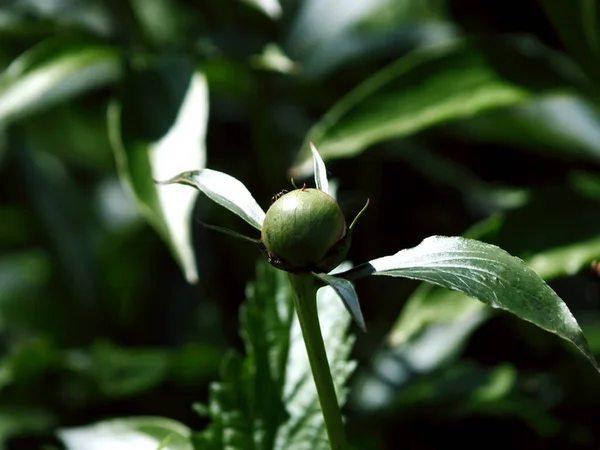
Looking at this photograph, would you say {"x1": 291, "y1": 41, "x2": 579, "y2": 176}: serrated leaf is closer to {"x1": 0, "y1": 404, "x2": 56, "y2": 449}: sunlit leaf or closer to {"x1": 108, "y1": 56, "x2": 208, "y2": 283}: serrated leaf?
{"x1": 108, "y1": 56, "x2": 208, "y2": 283}: serrated leaf

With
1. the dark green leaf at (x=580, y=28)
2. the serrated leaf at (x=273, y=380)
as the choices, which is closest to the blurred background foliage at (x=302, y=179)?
the dark green leaf at (x=580, y=28)

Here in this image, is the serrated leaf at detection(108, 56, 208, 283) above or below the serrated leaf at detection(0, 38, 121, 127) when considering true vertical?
below

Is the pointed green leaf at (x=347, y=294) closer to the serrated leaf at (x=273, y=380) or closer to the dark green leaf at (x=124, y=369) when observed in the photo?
the serrated leaf at (x=273, y=380)

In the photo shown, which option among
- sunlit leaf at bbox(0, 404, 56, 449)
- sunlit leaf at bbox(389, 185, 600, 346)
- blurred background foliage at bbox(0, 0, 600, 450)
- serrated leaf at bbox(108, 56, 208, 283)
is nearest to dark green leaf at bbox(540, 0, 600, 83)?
blurred background foliage at bbox(0, 0, 600, 450)

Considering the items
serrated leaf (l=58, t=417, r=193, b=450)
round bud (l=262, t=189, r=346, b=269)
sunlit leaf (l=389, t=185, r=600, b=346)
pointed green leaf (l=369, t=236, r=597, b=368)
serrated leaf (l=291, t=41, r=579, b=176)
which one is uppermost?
A: serrated leaf (l=291, t=41, r=579, b=176)

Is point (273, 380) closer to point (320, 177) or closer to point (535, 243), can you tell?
point (320, 177)

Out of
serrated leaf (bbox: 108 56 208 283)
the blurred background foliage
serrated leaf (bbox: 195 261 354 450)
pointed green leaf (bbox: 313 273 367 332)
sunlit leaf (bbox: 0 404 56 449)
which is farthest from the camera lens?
sunlit leaf (bbox: 0 404 56 449)

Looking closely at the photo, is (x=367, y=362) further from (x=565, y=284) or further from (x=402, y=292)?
(x=565, y=284)

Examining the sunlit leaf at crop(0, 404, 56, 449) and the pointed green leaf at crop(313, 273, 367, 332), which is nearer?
the pointed green leaf at crop(313, 273, 367, 332)
